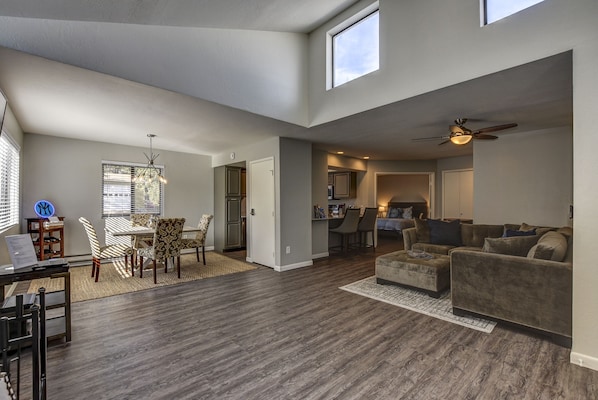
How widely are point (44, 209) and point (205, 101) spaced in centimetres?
400

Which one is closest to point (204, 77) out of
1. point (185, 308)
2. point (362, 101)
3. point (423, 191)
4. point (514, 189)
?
point (362, 101)

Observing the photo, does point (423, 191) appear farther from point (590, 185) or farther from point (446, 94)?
point (590, 185)

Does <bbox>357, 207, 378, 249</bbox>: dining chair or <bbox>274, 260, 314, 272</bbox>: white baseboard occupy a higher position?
<bbox>357, 207, 378, 249</bbox>: dining chair

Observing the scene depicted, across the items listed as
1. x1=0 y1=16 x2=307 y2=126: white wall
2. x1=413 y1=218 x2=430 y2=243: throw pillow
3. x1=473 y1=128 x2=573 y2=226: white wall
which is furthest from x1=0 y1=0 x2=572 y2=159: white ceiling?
x1=413 y1=218 x2=430 y2=243: throw pillow

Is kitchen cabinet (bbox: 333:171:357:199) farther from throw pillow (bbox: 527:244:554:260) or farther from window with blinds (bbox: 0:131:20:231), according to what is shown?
window with blinds (bbox: 0:131:20:231)

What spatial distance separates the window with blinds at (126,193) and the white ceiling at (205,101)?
779 millimetres

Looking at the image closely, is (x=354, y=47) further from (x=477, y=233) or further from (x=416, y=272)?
(x=477, y=233)

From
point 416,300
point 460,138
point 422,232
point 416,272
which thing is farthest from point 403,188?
point 416,300

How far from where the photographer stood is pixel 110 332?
2.73 meters

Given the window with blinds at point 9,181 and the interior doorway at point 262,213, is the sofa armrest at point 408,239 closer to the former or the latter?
the interior doorway at point 262,213

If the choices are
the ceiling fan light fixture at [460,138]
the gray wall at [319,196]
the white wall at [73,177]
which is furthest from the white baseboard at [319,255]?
the ceiling fan light fixture at [460,138]

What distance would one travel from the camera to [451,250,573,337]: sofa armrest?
2.46 metres

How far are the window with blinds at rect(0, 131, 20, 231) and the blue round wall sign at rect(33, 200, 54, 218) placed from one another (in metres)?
0.26

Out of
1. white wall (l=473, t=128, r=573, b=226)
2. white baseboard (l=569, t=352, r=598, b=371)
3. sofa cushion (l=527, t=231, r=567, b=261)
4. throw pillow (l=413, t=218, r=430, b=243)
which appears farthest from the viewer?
throw pillow (l=413, t=218, r=430, b=243)
